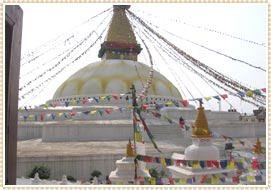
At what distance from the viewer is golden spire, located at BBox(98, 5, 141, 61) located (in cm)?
2291

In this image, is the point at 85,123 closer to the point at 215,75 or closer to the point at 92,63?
the point at 215,75

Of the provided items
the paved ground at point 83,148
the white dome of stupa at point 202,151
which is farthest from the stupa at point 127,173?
the paved ground at point 83,148

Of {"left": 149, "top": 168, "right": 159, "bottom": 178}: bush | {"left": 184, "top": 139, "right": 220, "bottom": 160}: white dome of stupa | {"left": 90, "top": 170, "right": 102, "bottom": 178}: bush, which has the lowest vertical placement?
{"left": 90, "top": 170, "right": 102, "bottom": 178}: bush

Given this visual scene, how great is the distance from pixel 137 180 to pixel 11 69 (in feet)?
12.8

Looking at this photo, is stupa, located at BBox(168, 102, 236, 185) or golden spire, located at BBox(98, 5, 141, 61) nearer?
stupa, located at BBox(168, 102, 236, 185)

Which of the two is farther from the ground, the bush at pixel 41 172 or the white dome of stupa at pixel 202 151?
the white dome of stupa at pixel 202 151

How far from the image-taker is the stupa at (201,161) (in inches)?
210

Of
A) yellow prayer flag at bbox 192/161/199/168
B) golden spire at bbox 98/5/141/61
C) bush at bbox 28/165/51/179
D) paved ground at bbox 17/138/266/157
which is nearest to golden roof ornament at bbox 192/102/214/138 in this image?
yellow prayer flag at bbox 192/161/199/168

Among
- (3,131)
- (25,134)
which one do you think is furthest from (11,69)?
(25,134)

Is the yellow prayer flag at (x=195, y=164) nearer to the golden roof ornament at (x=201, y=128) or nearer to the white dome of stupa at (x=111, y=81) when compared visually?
the golden roof ornament at (x=201, y=128)

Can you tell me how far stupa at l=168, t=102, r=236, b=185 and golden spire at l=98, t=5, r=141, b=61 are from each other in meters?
17.5

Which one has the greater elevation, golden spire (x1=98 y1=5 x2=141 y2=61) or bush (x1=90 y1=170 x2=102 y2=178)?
golden spire (x1=98 y1=5 x2=141 y2=61)

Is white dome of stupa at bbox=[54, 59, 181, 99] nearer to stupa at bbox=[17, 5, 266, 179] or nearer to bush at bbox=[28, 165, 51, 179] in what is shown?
stupa at bbox=[17, 5, 266, 179]

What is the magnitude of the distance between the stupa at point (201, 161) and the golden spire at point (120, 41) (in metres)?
17.5
